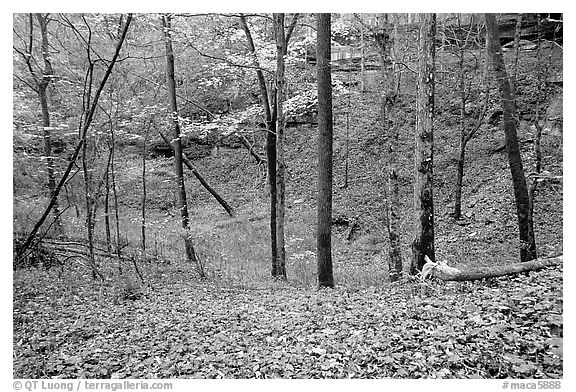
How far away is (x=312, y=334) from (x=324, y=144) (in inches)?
152

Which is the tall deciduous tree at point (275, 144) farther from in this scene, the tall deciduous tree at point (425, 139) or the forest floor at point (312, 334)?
the tall deciduous tree at point (425, 139)

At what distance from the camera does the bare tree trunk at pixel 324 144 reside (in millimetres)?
7426

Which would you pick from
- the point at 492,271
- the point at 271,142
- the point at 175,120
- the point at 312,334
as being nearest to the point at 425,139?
the point at 492,271

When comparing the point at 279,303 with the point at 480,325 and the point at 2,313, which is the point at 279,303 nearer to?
the point at 480,325

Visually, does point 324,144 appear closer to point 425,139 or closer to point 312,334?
point 425,139

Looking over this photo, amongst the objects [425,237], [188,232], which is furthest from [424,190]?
[188,232]

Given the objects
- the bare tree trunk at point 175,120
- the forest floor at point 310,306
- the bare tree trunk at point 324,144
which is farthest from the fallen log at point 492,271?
the bare tree trunk at point 175,120

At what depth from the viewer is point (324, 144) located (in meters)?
7.57

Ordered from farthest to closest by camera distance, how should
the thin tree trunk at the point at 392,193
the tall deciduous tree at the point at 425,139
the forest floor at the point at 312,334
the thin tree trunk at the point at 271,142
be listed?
the thin tree trunk at the point at 271,142, the thin tree trunk at the point at 392,193, the tall deciduous tree at the point at 425,139, the forest floor at the point at 312,334

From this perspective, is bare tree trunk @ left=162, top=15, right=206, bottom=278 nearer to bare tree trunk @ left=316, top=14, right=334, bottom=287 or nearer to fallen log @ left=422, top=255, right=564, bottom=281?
bare tree trunk @ left=316, top=14, right=334, bottom=287

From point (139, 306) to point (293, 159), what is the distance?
14.3m

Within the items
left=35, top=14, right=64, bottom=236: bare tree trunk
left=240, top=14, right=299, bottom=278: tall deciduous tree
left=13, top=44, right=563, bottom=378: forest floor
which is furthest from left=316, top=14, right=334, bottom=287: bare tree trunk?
left=35, top=14, right=64, bottom=236: bare tree trunk

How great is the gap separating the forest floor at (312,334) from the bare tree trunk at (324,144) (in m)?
0.99

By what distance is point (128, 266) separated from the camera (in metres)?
9.55
